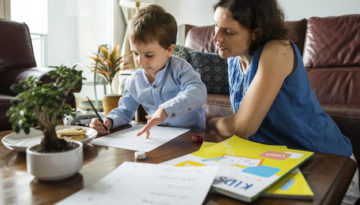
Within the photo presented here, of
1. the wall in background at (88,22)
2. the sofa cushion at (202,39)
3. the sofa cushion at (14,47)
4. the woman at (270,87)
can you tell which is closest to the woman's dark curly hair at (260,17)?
the woman at (270,87)

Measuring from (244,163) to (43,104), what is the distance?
402 millimetres

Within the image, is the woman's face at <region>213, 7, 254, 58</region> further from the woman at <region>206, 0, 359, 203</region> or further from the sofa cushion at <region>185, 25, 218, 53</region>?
the sofa cushion at <region>185, 25, 218, 53</region>

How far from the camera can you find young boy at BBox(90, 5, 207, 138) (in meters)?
1.01

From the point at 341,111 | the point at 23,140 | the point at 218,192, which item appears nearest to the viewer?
the point at 218,192

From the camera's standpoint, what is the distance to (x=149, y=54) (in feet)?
3.54

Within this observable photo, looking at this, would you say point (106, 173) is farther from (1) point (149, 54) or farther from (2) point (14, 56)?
(2) point (14, 56)

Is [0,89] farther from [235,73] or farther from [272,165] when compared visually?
[272,165]

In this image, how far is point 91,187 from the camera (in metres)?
0.49

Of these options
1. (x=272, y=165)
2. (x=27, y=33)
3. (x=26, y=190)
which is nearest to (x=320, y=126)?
(x=272, y=165)

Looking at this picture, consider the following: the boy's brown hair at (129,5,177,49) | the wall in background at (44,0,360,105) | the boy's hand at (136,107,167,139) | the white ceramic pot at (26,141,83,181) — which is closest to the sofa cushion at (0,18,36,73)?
the wall in background at (44,0,360,105)

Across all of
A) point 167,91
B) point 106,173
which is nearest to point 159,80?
point 167,91

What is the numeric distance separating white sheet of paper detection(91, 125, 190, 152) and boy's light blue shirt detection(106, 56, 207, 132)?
141 mm

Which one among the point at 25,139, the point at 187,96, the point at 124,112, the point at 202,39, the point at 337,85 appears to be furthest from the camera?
the point at 202,39

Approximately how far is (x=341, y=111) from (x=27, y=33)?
2.57 m
